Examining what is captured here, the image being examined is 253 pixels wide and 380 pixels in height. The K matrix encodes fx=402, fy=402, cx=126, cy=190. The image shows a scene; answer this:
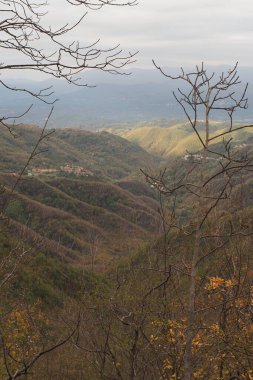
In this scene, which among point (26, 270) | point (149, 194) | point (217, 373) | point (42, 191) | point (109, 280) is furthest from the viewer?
point (149, 194)

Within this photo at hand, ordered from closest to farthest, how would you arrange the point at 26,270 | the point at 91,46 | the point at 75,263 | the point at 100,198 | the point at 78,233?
the point at 91,46 → the point at 26,270 → the point at 75,263 → the point at 78,233 → the point at 100,198

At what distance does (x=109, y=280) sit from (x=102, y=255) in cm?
3249

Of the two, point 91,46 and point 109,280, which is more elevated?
point 91,46

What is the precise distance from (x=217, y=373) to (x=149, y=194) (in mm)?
142213

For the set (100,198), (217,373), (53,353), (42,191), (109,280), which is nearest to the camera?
(217,373)

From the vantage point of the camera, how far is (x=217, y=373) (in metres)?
8.34

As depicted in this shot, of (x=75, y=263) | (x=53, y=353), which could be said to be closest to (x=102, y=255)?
(x=75, y=263)

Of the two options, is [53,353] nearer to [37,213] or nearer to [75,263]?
[75,263]

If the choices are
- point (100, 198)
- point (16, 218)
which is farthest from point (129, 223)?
point (16, 218)

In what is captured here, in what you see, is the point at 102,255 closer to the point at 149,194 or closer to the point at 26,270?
the point at 26,270

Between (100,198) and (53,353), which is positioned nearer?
(53,353)

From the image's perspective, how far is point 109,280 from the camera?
54.6m

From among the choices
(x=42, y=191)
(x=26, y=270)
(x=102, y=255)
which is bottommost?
(x=102, y=255)

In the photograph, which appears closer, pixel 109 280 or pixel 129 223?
pixel 109 280
